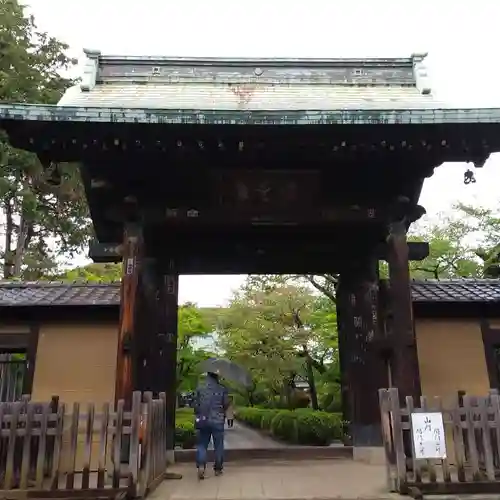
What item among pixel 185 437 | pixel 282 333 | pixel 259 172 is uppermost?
pixel 259 172

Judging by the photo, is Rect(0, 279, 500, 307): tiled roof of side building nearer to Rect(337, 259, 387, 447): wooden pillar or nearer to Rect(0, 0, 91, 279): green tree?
Rect(337, 259, 387, 447): wooden pillar

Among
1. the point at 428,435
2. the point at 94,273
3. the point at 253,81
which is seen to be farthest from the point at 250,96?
the point at 94,273

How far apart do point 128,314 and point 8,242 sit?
54.8 ft

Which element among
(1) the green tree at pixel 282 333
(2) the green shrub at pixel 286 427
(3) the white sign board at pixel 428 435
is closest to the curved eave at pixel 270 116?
(3) the white sign board at pixel 428 435

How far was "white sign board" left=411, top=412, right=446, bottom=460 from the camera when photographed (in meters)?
5.52

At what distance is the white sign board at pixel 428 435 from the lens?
552cm

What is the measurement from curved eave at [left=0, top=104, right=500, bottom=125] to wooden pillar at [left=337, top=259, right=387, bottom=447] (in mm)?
3797

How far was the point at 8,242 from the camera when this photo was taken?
21.0 meters

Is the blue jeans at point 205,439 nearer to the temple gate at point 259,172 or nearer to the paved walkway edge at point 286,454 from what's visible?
the temple gate at point 259,172

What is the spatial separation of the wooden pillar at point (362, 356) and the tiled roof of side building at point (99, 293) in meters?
0.90

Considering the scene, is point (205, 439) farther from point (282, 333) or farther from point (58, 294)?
point (282, 333)

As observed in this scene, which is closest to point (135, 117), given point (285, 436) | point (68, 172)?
point (285, 436)

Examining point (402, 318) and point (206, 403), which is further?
point (206, 403)

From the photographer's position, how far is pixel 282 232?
883cm
